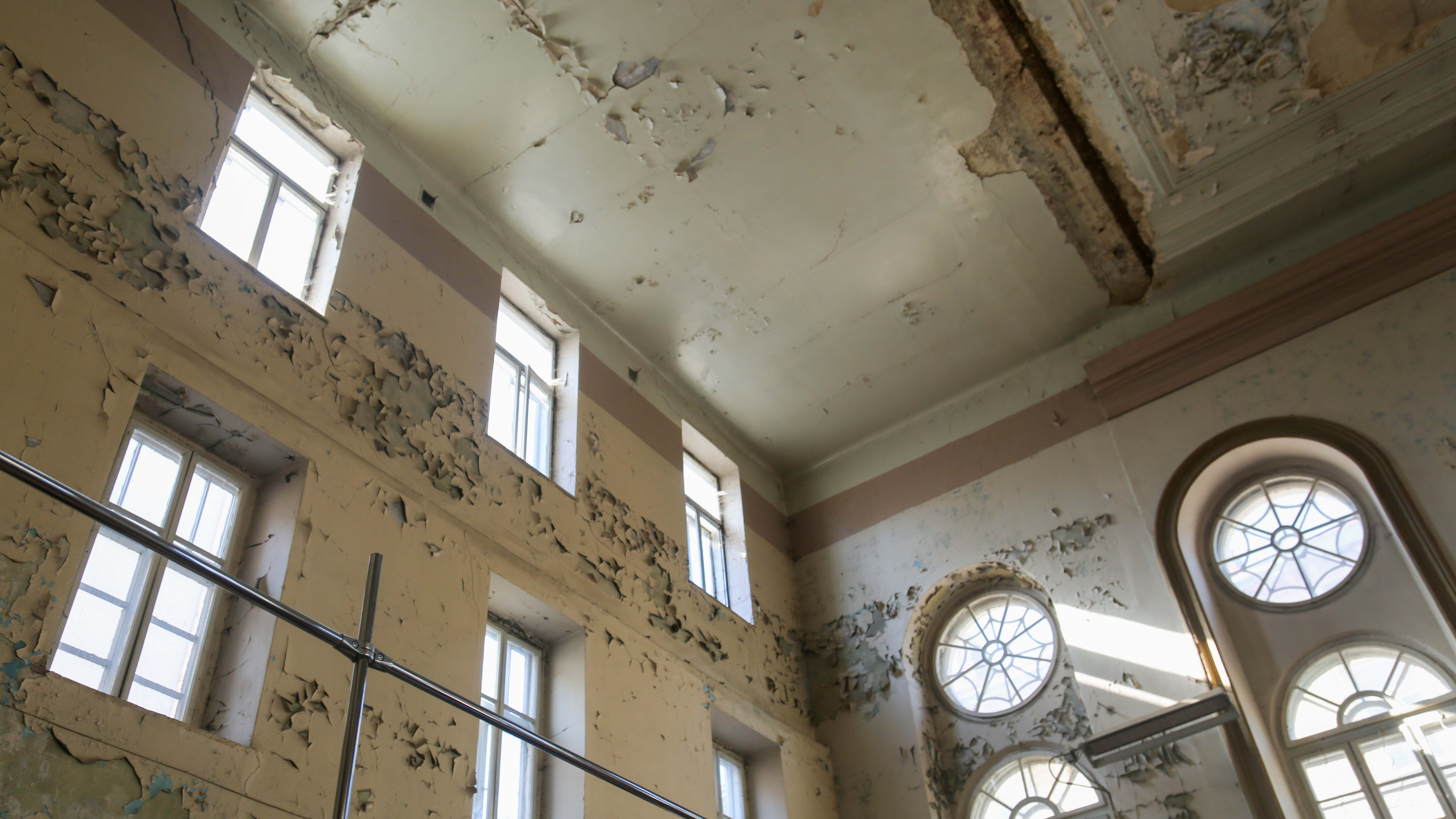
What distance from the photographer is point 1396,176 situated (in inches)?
243

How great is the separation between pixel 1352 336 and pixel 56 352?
Result: 20.7 feet

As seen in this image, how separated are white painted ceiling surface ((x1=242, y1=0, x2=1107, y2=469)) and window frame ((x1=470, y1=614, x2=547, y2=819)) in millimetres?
2434

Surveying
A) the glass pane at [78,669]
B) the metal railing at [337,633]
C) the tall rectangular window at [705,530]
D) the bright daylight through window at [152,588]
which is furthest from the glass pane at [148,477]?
the tall rectangular window at [705,530]

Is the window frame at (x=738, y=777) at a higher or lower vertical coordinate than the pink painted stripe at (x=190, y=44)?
lower

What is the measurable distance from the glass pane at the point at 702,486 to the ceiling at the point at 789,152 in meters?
0.56

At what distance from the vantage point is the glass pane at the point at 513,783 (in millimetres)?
4465

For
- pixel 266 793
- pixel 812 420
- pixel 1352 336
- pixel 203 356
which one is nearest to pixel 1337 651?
pixel 1352 336

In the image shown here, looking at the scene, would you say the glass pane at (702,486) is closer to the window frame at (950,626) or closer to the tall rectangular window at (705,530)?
the tall rectangular window at (705,530)

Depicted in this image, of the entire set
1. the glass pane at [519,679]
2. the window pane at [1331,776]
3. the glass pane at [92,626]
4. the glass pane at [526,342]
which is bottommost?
the window pane at [1331,776]

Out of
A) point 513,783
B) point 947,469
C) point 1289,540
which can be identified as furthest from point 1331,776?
point 513,783

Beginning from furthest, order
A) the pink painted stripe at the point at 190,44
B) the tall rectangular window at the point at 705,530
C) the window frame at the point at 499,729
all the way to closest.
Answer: the tall rectangular window at the point at 705,530
the window frame at the point at 499,729
the pink painted stripe at the point at 190,44

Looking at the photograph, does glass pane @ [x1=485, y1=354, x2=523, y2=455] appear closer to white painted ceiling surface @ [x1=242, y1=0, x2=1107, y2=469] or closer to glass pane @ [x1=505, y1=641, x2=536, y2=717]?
white painted ceiling surface @ [x1=242, y1=0, x2=1107, y2=469]

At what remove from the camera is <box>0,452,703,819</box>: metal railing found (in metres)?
2.11

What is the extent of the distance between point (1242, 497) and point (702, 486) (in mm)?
3495
